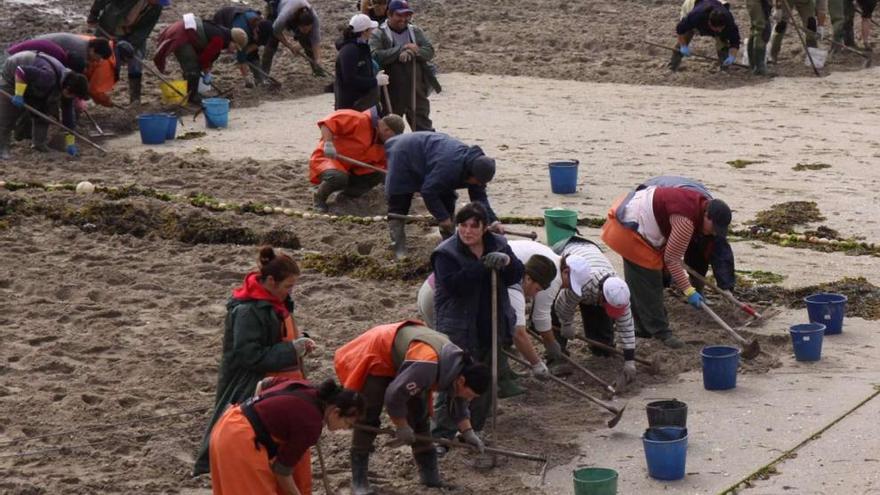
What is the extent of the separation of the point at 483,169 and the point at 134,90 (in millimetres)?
7473

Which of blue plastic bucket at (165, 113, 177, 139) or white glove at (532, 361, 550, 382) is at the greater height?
white glove at (532, 361, 550, 382)

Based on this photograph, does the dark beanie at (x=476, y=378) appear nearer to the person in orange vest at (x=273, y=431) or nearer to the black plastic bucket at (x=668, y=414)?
the person in orange vest at (x=273, y=431)

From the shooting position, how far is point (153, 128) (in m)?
14.8

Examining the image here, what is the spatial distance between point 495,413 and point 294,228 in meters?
4.46

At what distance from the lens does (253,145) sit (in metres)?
14.9

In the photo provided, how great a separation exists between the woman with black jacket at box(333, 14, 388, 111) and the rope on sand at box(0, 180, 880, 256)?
137cm

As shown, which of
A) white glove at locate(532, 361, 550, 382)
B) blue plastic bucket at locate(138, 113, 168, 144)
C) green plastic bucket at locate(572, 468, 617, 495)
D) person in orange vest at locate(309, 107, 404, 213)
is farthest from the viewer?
blue plastic bucket at locate(138, 113, 168, 144)

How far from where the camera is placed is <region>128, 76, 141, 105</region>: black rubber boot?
16.3 meters

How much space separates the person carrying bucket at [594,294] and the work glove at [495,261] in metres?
1.00

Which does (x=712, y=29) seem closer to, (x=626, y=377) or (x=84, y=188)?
(x=84, y=188)

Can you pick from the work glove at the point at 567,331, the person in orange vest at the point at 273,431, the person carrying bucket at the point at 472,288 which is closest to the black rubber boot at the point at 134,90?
the work glove at the point at 567,331

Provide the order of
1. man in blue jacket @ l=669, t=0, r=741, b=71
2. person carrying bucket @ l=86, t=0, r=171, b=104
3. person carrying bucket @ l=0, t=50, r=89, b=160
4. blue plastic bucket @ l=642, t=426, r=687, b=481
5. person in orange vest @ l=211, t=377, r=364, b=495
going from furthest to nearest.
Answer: man in blue jacket @ l=669, t=0, r=741, b=71, person carrying bucket @ l=86, t=0, r=171, b=104, person carrying bucket @ l=0, t=50, r=89, b=160, blue plastic bucket @ l=642, t=426, r=687, b=481, person in orange vest @ l=211, t=377, r=364, b=495

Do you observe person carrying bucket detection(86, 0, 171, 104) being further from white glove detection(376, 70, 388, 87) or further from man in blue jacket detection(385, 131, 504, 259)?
man in blue jacket detection(385, 131, 504, 259)

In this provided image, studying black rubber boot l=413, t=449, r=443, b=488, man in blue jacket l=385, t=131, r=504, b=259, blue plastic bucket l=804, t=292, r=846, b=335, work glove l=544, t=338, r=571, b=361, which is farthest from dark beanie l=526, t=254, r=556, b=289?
blue plastic bucket l=804, t=292, r=846, b=335
